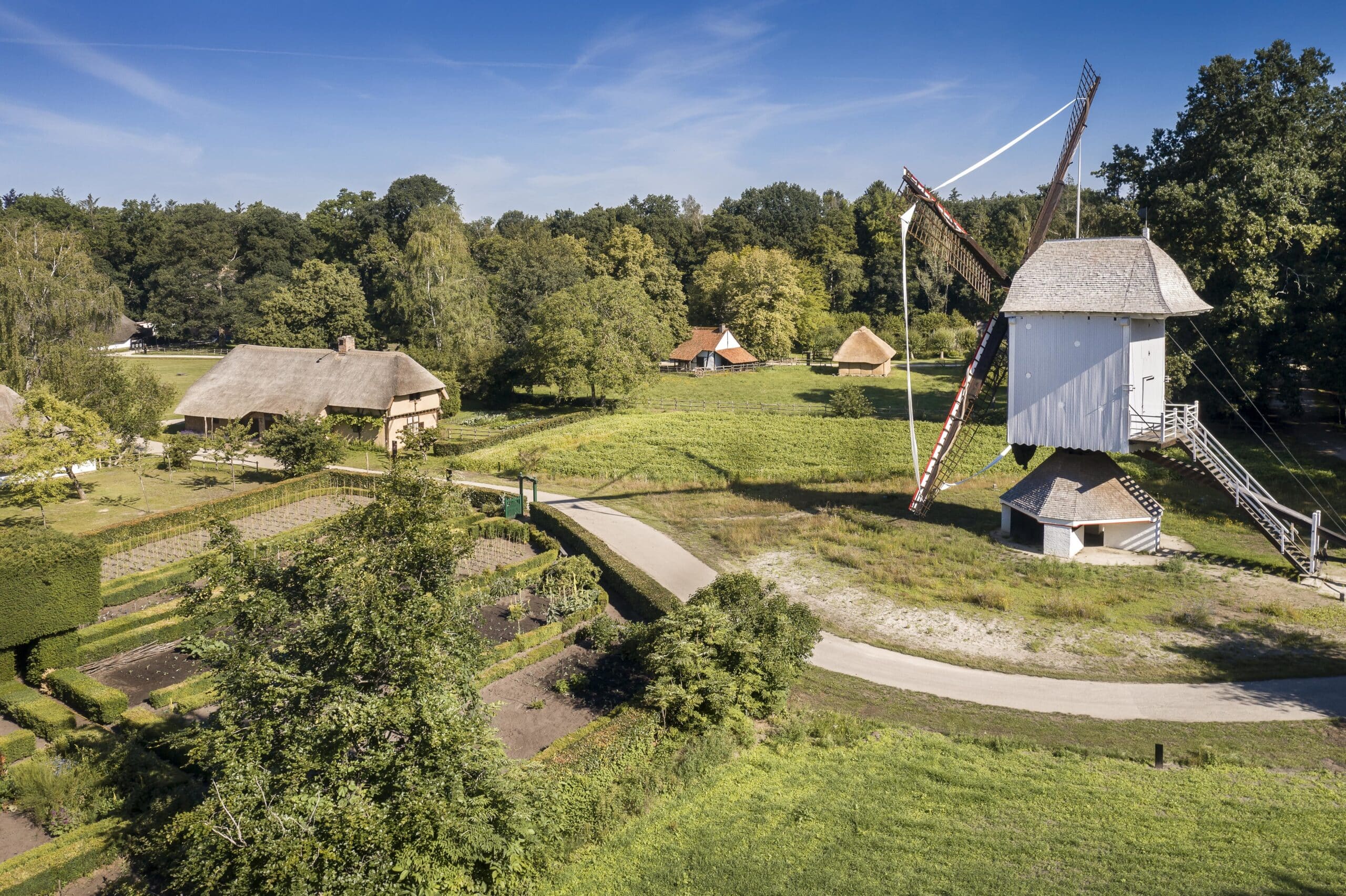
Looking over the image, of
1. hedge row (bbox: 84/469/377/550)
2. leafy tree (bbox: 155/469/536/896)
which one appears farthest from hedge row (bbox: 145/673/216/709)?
hedge row (bbox: 84/469/377/550)

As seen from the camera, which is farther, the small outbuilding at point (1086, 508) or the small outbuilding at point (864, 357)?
the small outbuilding at point (864, 357)

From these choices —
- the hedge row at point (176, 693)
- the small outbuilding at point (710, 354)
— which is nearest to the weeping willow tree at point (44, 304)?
the hedge row at point (176, 693)

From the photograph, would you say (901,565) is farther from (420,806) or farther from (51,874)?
(51,874)

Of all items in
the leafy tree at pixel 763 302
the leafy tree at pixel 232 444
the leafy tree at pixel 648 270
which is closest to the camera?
the leafy tree at pixel 232 444

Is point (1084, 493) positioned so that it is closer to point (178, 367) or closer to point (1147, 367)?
point (1147, 367)

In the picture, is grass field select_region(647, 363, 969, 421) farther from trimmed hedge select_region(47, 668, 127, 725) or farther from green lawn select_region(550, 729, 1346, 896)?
→ trimmed hedge select_region(47, 668, 127, 725)

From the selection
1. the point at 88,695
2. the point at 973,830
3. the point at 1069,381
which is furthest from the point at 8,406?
the point at 973,830

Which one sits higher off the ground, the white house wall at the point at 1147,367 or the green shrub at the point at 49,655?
the white house wall at the point at 1147,367

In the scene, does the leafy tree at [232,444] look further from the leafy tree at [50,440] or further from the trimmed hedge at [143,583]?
the trimmed hedge at [143,583]
